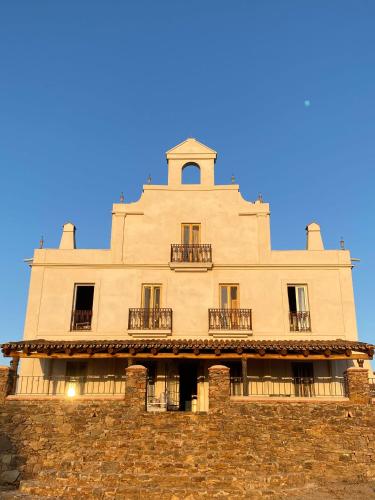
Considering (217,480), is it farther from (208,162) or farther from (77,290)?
(208,162)

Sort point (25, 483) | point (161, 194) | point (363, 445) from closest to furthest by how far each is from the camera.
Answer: point (25, 483)
point (363, 445)
point (161, 194)

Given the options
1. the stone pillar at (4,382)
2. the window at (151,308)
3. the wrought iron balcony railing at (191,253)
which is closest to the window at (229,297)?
the wrought iron balcony railing at (191,253)

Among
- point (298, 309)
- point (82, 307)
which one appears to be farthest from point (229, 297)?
point (82, 307)

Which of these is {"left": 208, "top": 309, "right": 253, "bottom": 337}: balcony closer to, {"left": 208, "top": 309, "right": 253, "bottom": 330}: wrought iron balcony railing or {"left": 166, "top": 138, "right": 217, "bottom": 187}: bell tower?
{"left": 208, "top": 309, "right": 253, "bottom": 330}: wrought iron balcony railing

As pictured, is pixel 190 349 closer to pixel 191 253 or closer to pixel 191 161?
pixel 191 253

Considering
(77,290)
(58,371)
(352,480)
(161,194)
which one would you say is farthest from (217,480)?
(161,194)

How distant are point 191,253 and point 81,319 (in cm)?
589

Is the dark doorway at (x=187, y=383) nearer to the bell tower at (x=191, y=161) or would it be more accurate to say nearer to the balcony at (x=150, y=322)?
the balcony at (x=150, y=322)

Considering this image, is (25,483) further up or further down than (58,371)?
further down

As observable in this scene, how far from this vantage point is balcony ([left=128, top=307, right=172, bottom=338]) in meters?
21.5

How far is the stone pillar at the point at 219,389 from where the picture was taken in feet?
52.6

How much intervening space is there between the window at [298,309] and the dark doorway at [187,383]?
4.80 m

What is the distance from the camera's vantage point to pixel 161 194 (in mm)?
24406

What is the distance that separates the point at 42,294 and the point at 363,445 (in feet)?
48.2
